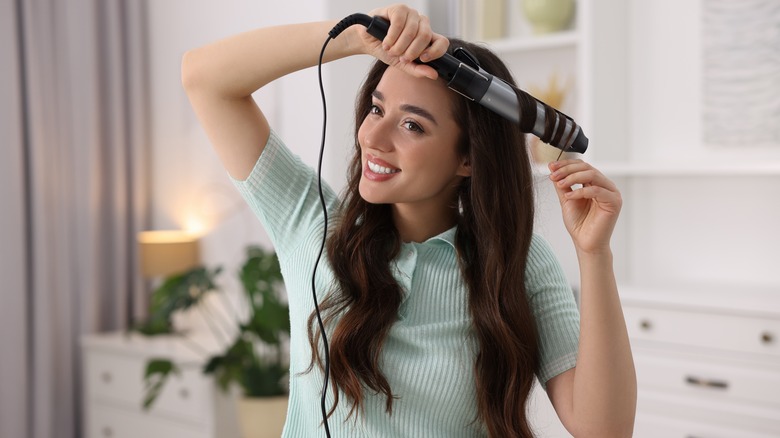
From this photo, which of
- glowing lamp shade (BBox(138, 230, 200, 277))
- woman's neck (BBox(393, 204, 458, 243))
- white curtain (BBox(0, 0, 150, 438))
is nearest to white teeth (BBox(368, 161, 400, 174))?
woman's neck (BBox(393, 204, 458, 243))

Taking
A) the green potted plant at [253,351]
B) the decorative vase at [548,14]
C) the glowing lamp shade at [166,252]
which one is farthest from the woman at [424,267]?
the glowing lamp shade at [166,252]

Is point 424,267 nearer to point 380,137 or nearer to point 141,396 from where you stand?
point 380,137

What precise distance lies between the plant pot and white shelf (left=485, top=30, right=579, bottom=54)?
1.45 meters

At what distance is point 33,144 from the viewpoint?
351 centimetres

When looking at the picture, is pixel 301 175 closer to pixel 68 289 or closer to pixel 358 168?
pixel 358 168

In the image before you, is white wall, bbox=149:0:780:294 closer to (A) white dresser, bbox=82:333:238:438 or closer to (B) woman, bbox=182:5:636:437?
(A) white dresser, bbox=82:333:238:438

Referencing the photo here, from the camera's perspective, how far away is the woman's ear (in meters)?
1.46

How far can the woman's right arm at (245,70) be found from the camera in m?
1.38

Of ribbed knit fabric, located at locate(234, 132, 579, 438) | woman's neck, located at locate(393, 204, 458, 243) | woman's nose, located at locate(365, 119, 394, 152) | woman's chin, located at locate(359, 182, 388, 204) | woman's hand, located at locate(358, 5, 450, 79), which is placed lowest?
ribbed knit fabric, located at locate(234, 132, 579, 438)

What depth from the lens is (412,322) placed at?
139 centimetres

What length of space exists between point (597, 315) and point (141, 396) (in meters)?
2.64

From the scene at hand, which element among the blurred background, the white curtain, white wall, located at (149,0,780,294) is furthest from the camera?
the white curtain

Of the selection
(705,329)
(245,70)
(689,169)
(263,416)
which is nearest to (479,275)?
(245,70)

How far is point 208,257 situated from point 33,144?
0.85 metres
